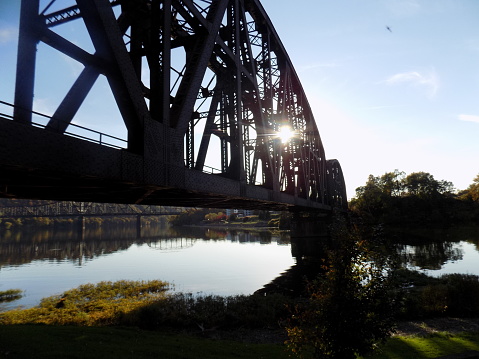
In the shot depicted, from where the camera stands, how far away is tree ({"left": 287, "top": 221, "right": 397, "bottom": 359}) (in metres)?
8.01

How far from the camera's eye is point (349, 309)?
26.8 feet

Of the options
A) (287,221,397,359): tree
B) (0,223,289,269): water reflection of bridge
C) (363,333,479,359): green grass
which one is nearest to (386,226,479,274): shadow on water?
(363,333,479,359): green grass

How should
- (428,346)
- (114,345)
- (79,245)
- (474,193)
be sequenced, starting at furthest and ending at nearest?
(474,193) → (79,245) → (428,346) → (114,345)

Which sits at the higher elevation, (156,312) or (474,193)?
(474,193)

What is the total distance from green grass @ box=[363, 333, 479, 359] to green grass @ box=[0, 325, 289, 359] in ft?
16.2

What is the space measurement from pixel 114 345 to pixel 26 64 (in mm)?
12414

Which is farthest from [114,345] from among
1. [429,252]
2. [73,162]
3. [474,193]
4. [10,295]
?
[474,193]

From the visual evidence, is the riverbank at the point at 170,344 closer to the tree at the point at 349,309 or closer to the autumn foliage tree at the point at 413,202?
the tree at the point at 349,309

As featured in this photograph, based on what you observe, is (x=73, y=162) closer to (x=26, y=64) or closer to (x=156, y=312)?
(x=26, y=64)

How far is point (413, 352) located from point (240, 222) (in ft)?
505

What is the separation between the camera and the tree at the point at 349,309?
8008mm

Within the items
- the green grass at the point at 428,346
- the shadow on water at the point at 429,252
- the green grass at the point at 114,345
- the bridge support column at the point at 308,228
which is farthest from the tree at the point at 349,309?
the bridge support column at the point at 308,228

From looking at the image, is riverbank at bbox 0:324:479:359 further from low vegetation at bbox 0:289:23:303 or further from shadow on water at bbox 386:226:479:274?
shadow on water at bbox 386:226:479:274

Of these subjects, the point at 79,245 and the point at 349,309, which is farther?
the point at 79,245
